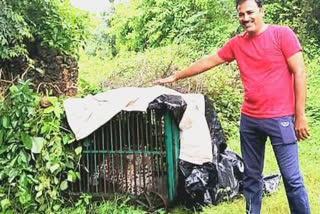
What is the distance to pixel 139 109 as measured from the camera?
315 centimetres

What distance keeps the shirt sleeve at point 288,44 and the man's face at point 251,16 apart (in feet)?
0.50

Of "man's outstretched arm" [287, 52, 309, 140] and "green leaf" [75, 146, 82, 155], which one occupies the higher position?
"man's outstretched arm" [287, 52, 309, 140]

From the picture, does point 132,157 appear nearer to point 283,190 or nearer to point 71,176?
point 71,176

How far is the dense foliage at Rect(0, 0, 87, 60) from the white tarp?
150 centimetres

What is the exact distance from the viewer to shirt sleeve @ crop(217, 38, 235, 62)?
2.67 metres

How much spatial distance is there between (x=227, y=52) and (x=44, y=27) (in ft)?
10.7

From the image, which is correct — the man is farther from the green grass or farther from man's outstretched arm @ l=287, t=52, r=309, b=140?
the green grass

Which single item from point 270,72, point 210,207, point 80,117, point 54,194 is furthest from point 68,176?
point 270,72

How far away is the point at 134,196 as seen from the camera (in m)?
3.33

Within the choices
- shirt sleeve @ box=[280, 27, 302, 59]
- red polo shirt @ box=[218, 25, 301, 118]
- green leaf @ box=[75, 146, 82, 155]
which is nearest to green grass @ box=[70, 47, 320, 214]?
green leaf @ box=[75, 146, 82, 155]

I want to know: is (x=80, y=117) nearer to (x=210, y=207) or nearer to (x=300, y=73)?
(x=210, y=207)

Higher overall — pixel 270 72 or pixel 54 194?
pixel 270 72

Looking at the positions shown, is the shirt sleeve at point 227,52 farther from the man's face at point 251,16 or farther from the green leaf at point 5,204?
the green leaf at point 5,204

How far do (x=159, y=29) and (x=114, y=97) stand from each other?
8.01 metres
